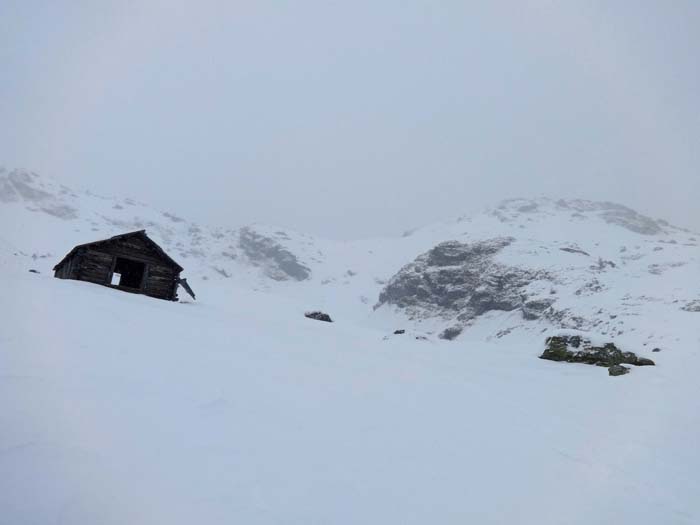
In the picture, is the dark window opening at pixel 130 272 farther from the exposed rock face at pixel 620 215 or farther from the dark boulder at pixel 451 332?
the exposed rock face at pixel 620 215

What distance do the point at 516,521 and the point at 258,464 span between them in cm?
259

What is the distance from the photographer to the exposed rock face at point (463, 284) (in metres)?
47.4

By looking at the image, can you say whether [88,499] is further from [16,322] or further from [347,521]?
[16,322]

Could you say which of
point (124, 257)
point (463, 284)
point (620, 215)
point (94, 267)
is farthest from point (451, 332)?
point (620, 215)

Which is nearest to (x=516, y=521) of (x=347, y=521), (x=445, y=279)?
(x=347, y=521)

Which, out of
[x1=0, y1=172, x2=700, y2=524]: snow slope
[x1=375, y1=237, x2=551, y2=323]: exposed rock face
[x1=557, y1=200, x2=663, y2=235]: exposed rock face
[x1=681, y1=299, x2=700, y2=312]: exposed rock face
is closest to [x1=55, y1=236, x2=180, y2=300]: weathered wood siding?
[x1=0, y1=172, x2=700, y2=524]: snow slope

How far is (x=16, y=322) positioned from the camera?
24.2 feet

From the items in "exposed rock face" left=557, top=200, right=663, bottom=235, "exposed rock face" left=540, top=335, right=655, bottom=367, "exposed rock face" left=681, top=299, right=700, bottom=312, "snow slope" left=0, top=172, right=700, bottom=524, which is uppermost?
"exposed rock face" left=557, top=200, right=663, bottom=235

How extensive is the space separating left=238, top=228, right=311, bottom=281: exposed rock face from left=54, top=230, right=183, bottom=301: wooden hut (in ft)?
223

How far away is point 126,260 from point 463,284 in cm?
4076

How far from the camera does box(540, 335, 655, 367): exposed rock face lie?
48.0 feet

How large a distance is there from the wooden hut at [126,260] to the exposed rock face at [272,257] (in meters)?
68.1

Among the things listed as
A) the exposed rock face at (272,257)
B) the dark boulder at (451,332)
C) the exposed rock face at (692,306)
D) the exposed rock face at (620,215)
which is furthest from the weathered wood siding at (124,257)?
→ the exposed rock face at (620,215)

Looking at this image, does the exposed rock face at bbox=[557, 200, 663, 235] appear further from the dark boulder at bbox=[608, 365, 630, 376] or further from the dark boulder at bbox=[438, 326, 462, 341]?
the dark boulder at bbox=[608, 365, 630, 376]
